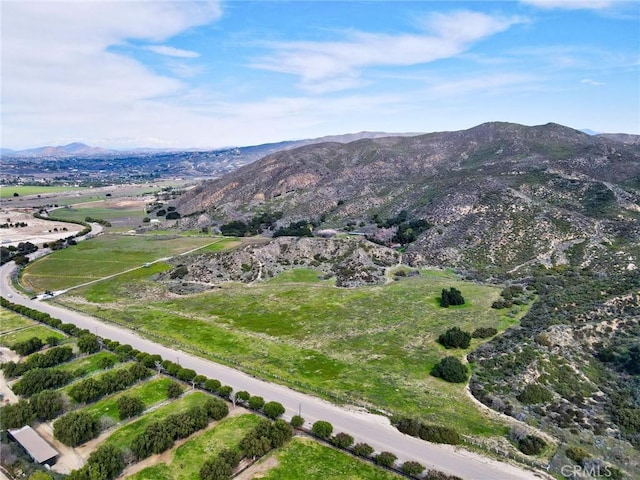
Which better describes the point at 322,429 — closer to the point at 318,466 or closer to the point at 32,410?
the point at 318,466

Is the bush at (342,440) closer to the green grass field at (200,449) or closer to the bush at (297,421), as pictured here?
the bush at (297,421)

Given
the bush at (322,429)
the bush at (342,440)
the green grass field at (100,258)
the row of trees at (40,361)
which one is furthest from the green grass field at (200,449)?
the green grass field at (100,258)

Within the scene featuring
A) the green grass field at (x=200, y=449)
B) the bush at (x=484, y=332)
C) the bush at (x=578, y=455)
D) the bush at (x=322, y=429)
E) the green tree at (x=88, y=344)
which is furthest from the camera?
the bush at (x=484, y=332)

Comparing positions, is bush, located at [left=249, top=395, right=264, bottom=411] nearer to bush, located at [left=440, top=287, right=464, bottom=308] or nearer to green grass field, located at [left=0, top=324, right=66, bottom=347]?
green grass field, located at [left=0, top=324, right=66, bottom=347]

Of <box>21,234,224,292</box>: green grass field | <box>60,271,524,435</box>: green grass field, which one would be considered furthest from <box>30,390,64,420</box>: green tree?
<box>21,234,224,292</box>: green grass field

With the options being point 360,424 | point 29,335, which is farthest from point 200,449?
point 29,335
